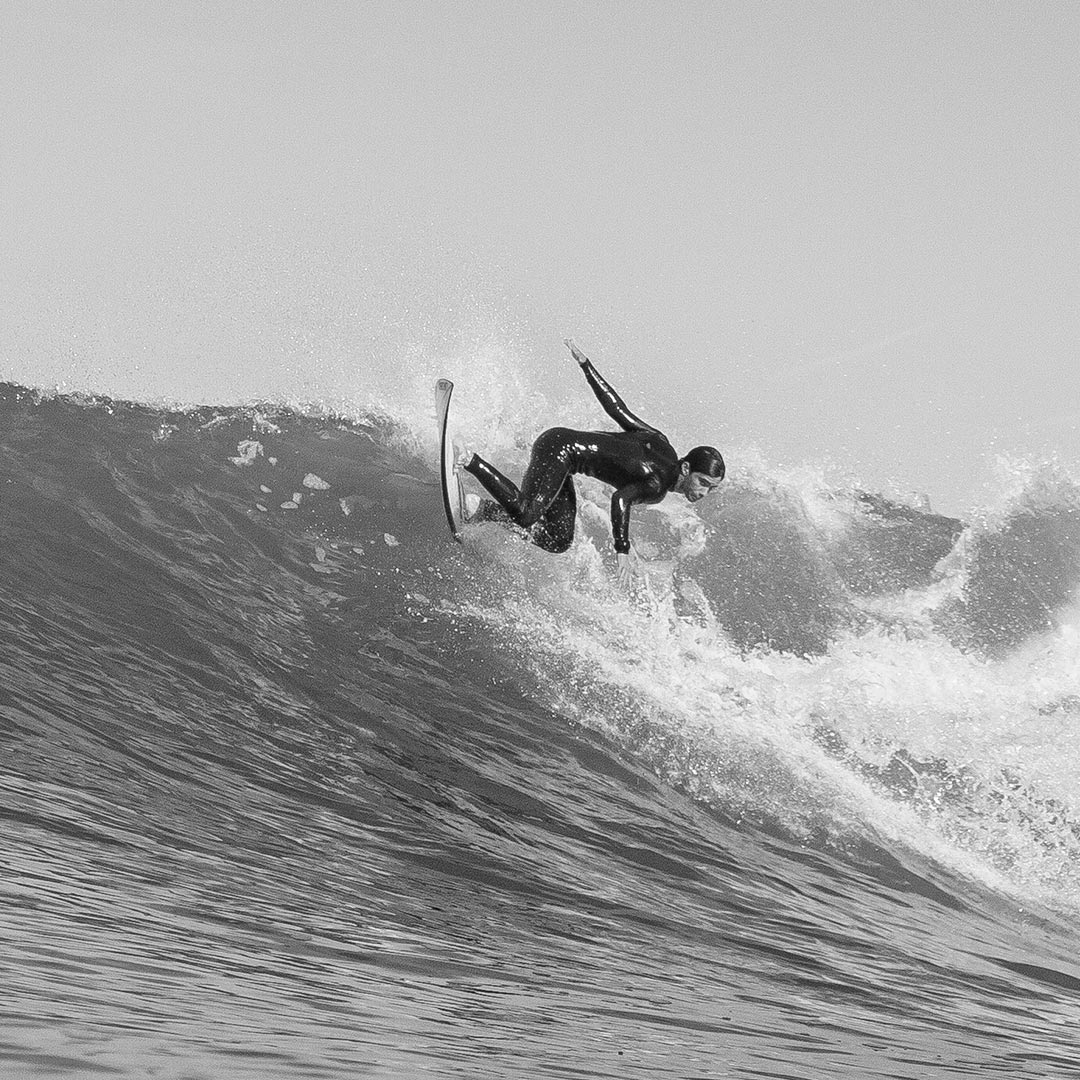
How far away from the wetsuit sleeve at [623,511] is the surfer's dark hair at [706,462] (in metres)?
0.37

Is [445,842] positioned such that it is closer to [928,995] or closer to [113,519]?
[928,995]

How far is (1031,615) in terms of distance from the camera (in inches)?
498

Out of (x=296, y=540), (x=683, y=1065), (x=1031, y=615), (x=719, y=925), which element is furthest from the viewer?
(x=1031, y=615)

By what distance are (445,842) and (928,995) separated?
6.76 ft

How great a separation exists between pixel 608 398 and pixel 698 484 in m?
0.96

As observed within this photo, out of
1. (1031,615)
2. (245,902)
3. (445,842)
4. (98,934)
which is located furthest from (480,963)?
(1031,615)

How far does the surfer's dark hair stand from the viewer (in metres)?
7.34

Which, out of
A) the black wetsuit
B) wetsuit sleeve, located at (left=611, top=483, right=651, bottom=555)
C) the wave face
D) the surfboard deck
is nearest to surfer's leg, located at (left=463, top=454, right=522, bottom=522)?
the black wetsuit

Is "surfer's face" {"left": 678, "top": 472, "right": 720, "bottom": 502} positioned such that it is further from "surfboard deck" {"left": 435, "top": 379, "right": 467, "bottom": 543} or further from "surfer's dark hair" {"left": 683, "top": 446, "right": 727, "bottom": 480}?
"surfboard deck" {"left": 435, "top": 379, "right": 467, "bottom": 543}

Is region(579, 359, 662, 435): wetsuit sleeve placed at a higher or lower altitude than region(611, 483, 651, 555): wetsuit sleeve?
higher

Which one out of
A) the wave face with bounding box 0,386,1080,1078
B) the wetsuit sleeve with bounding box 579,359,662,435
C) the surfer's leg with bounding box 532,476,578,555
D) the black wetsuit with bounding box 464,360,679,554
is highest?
the wetsuit sleeve with bounding box 579,359,662,435

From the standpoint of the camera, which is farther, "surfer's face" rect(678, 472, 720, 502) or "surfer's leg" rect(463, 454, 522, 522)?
"surfer's leg" rect(463, 454, 522, 522)

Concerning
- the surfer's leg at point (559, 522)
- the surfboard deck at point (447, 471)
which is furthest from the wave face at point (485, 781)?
the surfboard deck at point (447, 471)

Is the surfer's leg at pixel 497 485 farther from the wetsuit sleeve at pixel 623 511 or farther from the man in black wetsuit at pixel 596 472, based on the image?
the wetsuit sleeve at pixel 623 511
